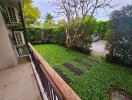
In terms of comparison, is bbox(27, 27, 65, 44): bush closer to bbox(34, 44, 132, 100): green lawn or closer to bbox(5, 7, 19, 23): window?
bbox(5, 7, 19, 23): window

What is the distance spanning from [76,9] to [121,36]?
4413 mm

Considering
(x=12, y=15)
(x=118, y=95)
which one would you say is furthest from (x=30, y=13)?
(x=118, y=95)

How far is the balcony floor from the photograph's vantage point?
2.41 m

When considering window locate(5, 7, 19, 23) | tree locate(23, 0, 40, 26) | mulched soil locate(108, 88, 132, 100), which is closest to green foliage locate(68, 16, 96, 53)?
window locate(5, 7, 19, 23)

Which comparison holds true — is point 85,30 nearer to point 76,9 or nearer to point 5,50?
point 76,9

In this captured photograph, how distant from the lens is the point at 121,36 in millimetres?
6367

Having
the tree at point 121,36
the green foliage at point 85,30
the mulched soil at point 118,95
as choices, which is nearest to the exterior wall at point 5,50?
the mulched soil at point 118,95

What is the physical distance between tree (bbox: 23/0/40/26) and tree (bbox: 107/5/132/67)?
13.6 meters

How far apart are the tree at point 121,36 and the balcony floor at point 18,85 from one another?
5240 mm

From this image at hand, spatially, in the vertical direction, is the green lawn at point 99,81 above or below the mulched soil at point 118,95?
above

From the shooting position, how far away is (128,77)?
5.23m

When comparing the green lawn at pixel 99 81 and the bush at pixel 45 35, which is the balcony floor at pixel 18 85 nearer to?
the green lawn at pixel 99 81

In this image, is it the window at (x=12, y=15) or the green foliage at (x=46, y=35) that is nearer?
the window at (x=12, y=15)

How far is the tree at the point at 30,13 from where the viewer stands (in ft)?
54.5
